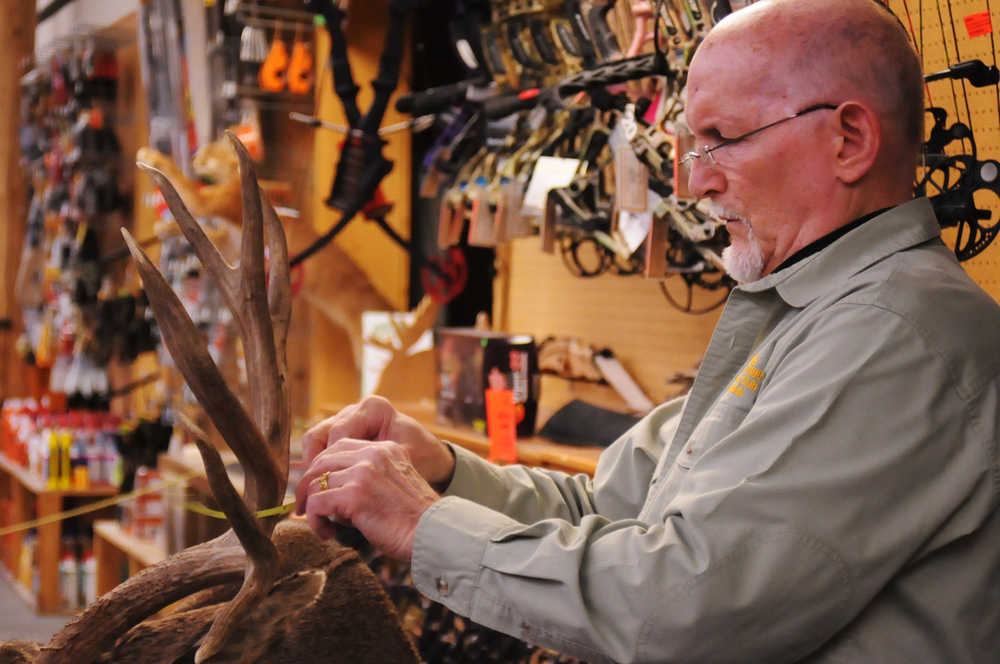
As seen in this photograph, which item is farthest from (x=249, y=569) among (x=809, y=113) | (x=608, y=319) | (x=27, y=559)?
(x=27, y=559)

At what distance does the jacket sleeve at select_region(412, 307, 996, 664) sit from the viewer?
123cm

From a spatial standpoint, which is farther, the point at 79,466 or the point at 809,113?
the point at 79,466

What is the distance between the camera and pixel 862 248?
1452 mm

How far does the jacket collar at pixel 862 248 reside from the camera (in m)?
1.45

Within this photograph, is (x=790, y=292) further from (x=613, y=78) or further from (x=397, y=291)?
(x=397, y=291)

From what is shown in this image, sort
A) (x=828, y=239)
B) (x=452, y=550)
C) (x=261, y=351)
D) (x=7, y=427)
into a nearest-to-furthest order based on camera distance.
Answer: (x=452, y=550)
(x=828, y=239)
(x=261, y=351)
(x=7, y=427)

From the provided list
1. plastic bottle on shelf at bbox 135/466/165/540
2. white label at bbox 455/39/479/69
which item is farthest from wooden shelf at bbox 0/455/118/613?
white label at bbox 455/39/479/69

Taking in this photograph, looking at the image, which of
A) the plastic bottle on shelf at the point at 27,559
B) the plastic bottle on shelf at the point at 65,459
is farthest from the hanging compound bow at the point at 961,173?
the plastic bottle on shelf at the point at 27,559

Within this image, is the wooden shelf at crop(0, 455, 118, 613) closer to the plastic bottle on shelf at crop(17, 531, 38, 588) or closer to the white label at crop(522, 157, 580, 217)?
the plastic bottle on shelf at crop(17, 531, 38, 588)

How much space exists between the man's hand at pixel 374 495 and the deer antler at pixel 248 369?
0.10m

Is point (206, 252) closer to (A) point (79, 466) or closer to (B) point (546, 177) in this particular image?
(B) point (546, 177)

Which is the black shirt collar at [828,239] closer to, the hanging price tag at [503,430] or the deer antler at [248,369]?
the deer antler at [248,369]

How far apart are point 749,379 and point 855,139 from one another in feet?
1.06

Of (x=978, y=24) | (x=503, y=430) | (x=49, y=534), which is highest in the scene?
(x=978, y=24)
